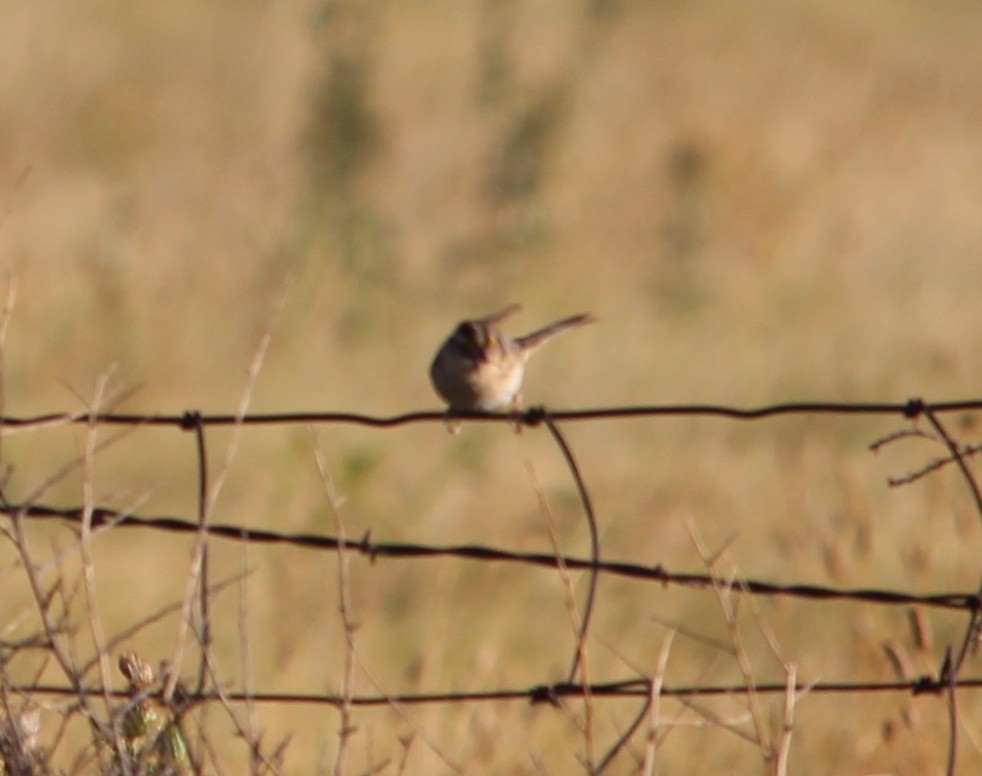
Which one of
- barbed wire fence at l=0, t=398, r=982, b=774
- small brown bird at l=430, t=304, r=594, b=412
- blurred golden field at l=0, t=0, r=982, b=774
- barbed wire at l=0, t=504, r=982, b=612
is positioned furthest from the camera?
small brown bird at l=430, t=304, r=594, b=412

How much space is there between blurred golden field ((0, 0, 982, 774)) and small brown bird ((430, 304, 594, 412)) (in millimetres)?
474

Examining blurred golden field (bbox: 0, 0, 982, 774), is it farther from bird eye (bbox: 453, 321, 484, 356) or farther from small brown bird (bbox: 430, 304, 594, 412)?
bird eye (bbox: 453, 321, 484, 356)

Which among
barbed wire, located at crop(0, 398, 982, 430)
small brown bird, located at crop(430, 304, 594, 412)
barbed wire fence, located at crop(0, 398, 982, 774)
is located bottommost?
barbed wire fence, located at crop(0, 398, 982, 774)

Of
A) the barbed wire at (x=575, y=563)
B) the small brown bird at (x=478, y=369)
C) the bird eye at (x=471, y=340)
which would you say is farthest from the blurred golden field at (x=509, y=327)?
the bird eye at (x=471, y=340)

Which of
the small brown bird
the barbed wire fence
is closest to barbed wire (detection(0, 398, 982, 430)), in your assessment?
the barbed wire fence

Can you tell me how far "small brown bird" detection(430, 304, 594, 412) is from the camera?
632 cm

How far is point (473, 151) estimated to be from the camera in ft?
49.3

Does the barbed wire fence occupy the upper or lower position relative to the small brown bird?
lower

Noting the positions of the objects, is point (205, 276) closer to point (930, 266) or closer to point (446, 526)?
point (446, 526)

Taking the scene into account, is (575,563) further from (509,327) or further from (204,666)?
(509,327)

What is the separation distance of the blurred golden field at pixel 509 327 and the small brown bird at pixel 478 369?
1.56ft

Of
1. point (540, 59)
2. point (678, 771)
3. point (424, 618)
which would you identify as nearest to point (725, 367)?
point (540, 59)

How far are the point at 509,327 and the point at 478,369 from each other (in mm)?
6154

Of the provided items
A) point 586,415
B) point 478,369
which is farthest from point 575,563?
point 478,369
